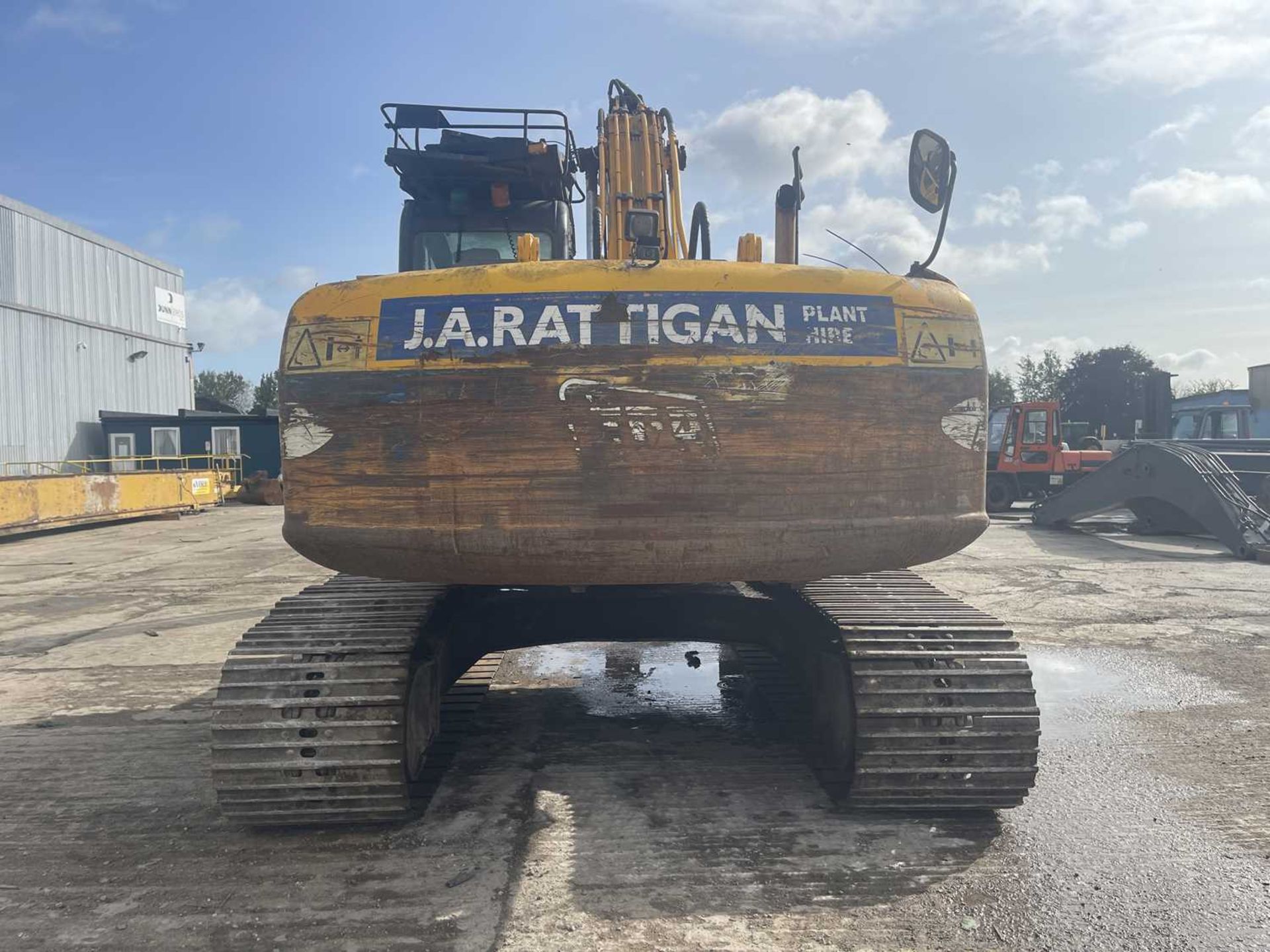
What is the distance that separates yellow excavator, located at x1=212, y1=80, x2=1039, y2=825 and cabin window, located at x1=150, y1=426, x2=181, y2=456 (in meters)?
28.5

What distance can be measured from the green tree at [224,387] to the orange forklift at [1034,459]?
8162 cm

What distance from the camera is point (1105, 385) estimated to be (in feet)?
196

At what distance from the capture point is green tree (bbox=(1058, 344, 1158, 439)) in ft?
189

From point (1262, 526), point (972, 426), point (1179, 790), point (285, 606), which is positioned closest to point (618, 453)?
point (972, 426)

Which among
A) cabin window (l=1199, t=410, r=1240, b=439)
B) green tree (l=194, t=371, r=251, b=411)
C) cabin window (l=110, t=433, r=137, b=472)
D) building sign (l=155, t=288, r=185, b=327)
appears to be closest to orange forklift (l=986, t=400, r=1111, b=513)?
cabin window (l=1199, t=410, r=1240, b=439)

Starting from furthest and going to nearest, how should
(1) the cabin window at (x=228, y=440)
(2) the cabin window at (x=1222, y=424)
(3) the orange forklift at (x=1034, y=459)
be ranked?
1. (1) the cabin window at (x=228, y=440)
2. (2) the cabin window at (x=1222, y=424)
3. (3) the orange forklift at (x=1034, y=459)

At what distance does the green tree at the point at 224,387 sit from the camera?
9019 cm

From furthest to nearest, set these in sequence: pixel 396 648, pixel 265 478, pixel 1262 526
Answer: pixel 265 478, pixel 1262 526, pixel 396 648

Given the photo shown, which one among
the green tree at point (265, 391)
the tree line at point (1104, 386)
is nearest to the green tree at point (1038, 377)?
the tree line at point (1104, 386)

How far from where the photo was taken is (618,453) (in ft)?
9.32

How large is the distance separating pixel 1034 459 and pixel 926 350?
17.7 meters

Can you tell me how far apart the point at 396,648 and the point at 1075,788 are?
2.86 metres

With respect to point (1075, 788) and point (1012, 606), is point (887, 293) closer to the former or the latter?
point (1075, 788)

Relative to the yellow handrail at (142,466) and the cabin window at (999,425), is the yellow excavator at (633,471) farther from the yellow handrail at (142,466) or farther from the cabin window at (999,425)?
the yellow handrail at (142,466)
